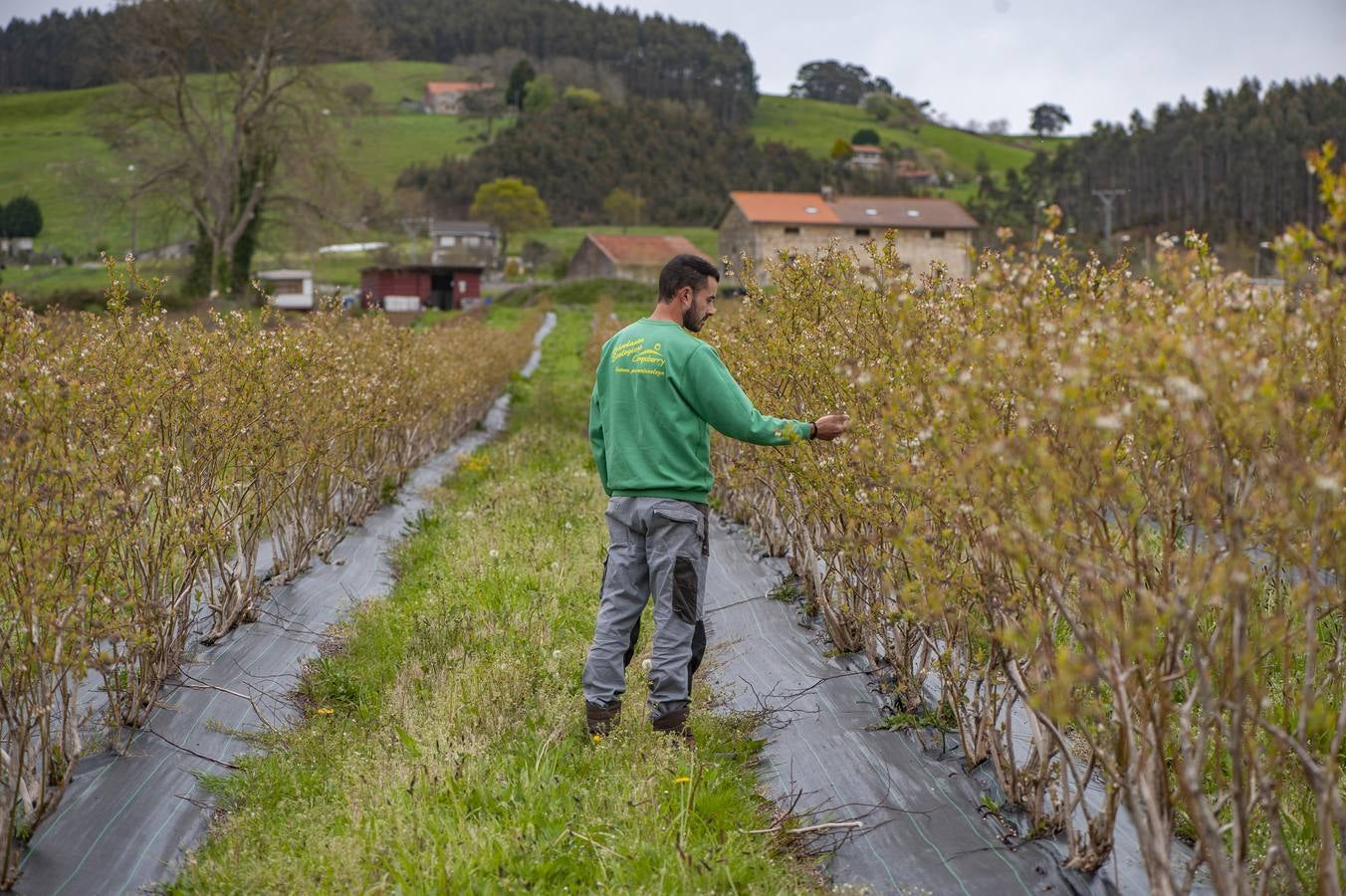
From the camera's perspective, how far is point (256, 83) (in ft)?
102

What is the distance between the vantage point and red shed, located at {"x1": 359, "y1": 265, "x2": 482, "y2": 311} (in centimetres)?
5300

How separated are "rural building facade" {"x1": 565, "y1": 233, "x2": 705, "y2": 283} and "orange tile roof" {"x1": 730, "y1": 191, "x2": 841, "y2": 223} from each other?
4600 mm

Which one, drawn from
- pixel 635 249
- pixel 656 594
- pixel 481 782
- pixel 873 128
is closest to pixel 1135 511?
pixel 656 594

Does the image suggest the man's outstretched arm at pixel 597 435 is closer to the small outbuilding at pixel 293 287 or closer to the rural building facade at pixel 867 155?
the small outbuilding at pixel 293 287

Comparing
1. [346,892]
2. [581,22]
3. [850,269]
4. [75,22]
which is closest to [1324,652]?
[850,269]

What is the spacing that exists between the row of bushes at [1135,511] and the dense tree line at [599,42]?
129 metres

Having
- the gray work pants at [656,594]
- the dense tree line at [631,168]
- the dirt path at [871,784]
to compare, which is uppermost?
the dense tree line at [631,168]

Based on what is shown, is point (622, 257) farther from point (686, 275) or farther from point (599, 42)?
point (599, 42)

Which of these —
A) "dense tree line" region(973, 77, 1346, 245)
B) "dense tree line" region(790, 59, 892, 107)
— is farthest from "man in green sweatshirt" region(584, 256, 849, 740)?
"dense tree line" region(790, 59, 892, 107)

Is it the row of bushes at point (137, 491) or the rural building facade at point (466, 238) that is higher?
the rural building facade at point (466, 238)

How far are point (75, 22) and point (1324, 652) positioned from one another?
108670 millimetres

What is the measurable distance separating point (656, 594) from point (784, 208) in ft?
190

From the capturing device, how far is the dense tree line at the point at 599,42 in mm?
135750

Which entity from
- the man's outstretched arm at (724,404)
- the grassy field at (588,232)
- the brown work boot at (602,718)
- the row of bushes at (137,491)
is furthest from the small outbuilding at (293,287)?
the man's outstretched arm at (724,404)
